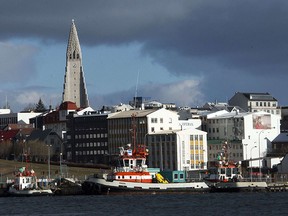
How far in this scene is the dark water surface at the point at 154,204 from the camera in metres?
121

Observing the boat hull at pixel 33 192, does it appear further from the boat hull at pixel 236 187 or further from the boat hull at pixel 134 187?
the boat hull at pixel 236 187

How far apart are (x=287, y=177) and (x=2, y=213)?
248 feet

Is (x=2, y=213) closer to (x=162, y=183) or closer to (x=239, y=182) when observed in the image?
(x=162, y=183)

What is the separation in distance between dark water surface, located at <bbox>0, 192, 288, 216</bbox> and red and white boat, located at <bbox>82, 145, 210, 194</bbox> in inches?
69.7

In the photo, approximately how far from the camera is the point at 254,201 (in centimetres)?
13762

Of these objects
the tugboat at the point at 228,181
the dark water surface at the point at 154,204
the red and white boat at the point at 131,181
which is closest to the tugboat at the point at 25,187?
the dark water surface at the point at 154,204

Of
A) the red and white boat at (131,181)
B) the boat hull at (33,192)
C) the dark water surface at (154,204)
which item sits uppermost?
the red and white boat at (131,181)

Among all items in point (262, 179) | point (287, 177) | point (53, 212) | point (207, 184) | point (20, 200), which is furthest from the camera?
point (287, 177)

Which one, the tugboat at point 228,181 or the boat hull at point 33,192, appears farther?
the tugboat at point 228,181

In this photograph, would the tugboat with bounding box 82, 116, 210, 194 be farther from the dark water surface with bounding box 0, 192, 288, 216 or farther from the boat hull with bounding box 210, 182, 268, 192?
the boat hull with bounding box 210, 182, 268, 192

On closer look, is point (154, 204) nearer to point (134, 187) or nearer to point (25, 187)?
point (134, 187)

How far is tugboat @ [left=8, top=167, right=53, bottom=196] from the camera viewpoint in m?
163

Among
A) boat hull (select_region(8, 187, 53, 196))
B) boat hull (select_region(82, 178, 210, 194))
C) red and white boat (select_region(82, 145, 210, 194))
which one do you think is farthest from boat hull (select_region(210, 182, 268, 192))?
boat hull (select_region(8, 187, 53, 196))

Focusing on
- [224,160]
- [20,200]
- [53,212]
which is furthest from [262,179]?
[53,212]
